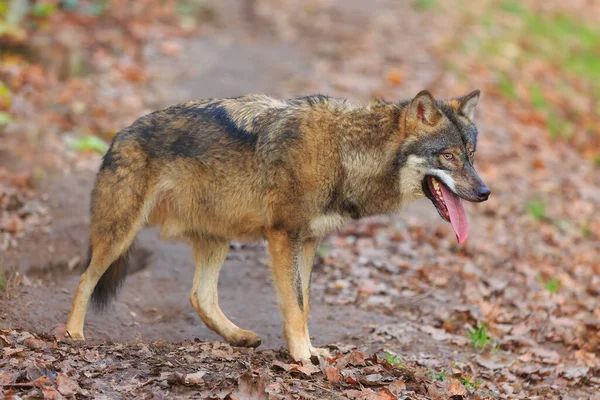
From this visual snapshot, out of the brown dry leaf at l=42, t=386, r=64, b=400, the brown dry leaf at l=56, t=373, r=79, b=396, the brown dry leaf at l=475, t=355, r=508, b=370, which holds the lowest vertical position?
the brown dry leaf at l=42, t=386, r=64, b=400

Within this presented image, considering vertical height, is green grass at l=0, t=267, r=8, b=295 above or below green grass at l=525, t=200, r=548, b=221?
below

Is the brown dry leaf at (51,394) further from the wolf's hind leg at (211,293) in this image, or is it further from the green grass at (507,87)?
the green grass at (507,87)

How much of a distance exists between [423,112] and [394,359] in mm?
2092

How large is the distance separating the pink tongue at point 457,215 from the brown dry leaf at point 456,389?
111cm

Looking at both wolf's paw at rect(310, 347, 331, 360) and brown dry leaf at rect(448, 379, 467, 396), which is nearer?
brown dry leaf at rect(448, 379, 467, 396)

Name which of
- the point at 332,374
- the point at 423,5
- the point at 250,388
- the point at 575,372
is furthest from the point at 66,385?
the point at 423,5

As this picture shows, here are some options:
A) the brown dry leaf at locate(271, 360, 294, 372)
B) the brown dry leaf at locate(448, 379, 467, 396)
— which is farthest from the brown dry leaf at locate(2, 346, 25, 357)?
the brown dry leaf at locate(448, 379, 467, 396)

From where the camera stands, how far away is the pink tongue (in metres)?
5.93

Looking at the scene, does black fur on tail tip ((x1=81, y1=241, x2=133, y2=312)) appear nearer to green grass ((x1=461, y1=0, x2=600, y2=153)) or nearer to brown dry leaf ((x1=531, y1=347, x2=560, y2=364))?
brown dry leaf ((x1=531, y1=347, x2=560, y2=364))

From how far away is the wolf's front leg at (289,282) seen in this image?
6.05 meters

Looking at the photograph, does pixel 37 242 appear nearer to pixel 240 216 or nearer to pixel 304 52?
pixel 240 216

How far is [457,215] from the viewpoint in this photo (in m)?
5.95

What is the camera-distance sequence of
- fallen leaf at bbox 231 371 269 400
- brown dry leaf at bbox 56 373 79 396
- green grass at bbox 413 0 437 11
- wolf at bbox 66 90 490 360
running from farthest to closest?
1. green grass at bbox 413 0 437 11
2. wolf at bbox 66 90 490 360
3. fallen leaf at bbox 231 371 269 400
4. brown dry leaf at bbox 56 373 79 396

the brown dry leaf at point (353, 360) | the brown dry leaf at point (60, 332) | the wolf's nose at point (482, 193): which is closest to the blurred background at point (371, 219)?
the brown dry leaf at point (60, 332)
